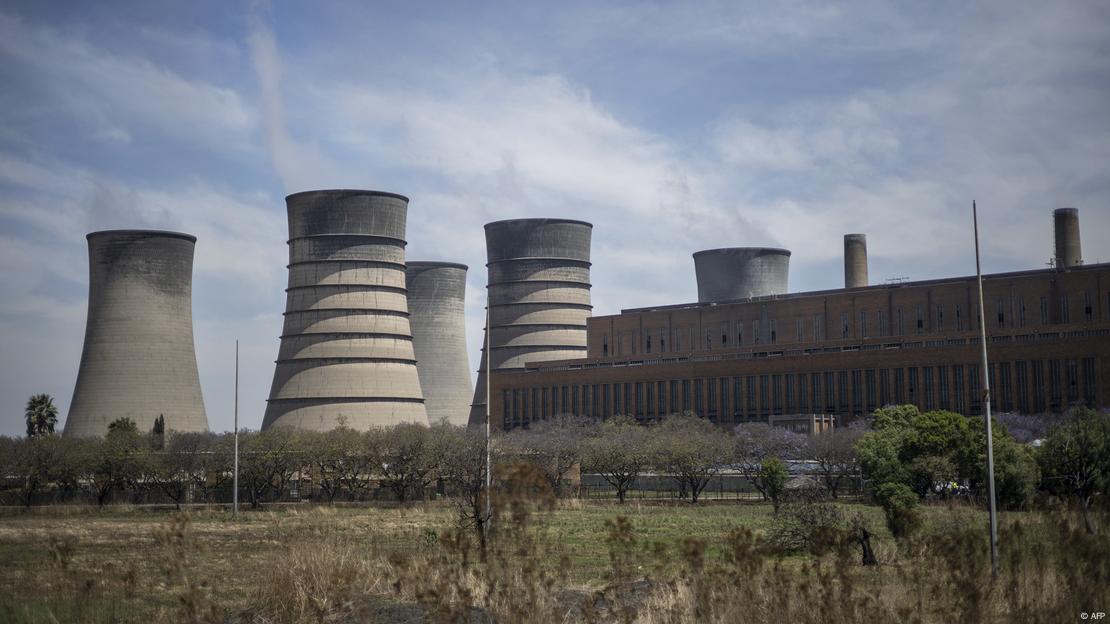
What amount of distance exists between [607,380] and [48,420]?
38105 mm

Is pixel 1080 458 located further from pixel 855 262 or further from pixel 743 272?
pixel 743 272

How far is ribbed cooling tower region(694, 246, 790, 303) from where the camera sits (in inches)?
3501

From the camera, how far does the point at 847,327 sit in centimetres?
7944

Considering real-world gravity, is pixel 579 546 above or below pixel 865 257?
below

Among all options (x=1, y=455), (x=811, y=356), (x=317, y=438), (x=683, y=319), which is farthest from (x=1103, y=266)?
(x=1, y=455)

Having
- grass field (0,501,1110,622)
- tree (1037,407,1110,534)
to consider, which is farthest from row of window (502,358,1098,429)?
tree (1037,407,1110,534)

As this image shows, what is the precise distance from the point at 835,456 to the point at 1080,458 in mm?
27492

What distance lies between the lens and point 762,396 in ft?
246

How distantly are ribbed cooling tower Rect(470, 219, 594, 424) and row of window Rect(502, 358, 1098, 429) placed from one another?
5534 millimetres

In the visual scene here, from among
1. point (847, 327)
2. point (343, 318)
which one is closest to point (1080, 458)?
point (343, 318)

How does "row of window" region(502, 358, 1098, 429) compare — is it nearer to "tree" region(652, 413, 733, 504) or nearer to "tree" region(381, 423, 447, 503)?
"tree" region(652, 413, 733, 504)

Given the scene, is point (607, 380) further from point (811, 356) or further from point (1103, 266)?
point (1103, 266)

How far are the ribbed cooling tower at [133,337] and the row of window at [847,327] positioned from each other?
125 ft

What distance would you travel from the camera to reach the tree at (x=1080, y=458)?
2403cm
